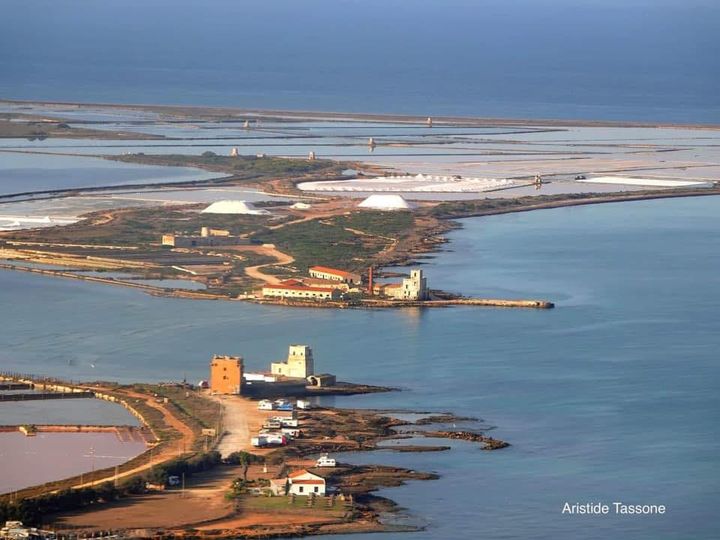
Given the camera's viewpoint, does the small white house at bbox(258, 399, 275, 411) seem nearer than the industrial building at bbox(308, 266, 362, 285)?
Yes

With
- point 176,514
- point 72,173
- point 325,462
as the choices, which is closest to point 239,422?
point 325,462

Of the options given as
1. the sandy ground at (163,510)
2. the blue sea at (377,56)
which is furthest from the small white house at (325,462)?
the blue sea at (377,56)

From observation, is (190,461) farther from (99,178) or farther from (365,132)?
(365,132)

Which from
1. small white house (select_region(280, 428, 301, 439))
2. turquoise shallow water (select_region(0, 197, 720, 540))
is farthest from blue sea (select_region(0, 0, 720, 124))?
small white house (select_region(280, 428, 301, 439))

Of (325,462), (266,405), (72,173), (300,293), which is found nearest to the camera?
(325,462)

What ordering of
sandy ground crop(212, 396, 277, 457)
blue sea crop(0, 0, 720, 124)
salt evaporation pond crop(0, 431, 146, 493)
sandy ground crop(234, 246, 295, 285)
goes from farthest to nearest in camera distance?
blue sea crop(0, 0, 720, 124)
sandy ground crop(234, 246, 295, 285)
sandy ground crop(212, 396, 277, 457)
salt evaporation pond crop(0, 431, 146, 493)

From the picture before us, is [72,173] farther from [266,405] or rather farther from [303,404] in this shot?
[266,405]

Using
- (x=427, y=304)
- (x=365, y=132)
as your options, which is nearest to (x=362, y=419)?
(x=427, y=304)

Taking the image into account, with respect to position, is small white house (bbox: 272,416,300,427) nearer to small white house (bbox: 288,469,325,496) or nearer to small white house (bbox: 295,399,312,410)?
small white house (bbox: 295,399,312,410)
